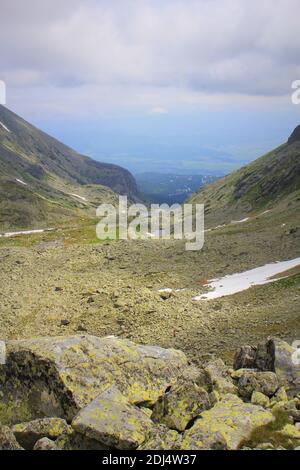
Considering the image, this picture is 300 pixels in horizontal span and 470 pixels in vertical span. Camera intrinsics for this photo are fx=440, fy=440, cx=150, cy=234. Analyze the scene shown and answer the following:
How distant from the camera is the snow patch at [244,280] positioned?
39.9 m

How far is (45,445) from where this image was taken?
43.4ft

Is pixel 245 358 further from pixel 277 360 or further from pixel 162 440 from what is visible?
pixel 162 440

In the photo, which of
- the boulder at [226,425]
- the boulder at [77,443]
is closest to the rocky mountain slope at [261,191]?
the boulder at [226,425]

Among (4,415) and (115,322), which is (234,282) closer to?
(115,322)

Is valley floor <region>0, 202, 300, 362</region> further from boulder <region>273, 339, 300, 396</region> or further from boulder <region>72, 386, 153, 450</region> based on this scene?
boulder <region>72, 386, 153, 450</region>

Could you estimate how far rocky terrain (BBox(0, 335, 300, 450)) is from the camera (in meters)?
13.4

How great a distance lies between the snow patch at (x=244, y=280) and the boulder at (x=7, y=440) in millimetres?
26629

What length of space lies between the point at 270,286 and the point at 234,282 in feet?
16.4

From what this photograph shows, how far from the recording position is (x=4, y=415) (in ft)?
53.2

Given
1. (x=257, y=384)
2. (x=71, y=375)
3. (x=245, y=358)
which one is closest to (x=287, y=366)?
(x=257, y=384)

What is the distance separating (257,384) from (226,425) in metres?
4.50

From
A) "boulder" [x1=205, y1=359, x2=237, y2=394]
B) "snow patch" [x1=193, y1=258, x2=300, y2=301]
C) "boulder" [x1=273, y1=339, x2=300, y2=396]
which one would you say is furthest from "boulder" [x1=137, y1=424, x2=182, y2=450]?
"snow patch" [x1=193, y1=258, x2=300, y2=301]

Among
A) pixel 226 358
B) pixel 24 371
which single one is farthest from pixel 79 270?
pixel 24 371

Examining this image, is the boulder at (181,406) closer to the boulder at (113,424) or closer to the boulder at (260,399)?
the boulder at (113,424)
